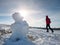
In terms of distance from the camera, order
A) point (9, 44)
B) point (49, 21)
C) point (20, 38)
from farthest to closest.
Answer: point (49, 21)
point (20, 38)
point (9, 44)

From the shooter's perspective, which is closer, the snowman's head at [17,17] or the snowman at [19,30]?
the snowman at [19,30]

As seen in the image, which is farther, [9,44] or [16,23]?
[16,23]

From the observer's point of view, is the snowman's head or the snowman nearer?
the snowman

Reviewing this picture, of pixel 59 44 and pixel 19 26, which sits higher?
pixel 19 26

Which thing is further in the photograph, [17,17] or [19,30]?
[17,17]

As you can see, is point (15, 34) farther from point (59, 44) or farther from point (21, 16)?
point (59, 44)

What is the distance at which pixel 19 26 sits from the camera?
565 inches

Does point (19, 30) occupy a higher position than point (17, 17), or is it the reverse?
point (17, 17)

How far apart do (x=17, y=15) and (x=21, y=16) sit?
412 mm

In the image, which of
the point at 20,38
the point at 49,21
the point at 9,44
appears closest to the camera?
the point at 9,44

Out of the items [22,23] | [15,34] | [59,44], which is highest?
[22,23]

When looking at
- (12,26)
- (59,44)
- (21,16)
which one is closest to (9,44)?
(12,26)

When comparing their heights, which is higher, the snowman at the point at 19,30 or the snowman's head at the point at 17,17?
the snowman's head at the point at 17,17

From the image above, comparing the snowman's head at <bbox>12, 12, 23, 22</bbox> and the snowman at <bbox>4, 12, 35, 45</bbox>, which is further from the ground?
the snowman's head at <bbox>12, 12, 23, 22</bbox>
